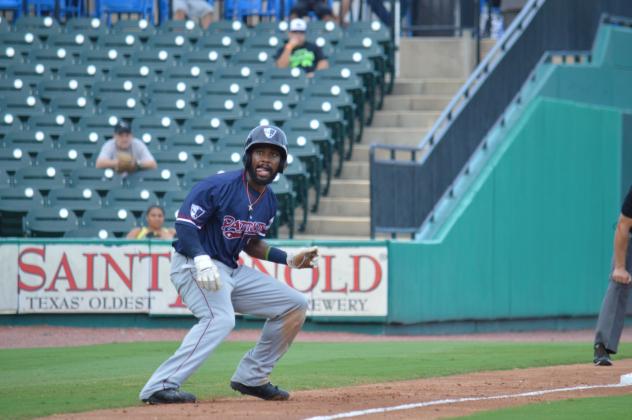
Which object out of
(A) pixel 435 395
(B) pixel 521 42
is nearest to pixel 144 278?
(B) pixel 521 42

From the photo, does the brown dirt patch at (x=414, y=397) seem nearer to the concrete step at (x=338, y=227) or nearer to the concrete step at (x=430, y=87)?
the concrete step at (x=338, y=227)

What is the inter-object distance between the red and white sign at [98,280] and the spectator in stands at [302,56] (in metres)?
4.72

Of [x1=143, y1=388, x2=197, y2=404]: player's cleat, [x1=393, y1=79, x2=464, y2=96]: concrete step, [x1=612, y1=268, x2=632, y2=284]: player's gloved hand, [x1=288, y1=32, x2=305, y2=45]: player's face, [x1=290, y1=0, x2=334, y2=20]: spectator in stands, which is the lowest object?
[x1=143, y1=388, x2=197, y2=404]: player's cleat

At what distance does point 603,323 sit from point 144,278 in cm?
715

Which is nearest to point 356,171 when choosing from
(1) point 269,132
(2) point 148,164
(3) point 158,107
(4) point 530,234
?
(4) point 530,234

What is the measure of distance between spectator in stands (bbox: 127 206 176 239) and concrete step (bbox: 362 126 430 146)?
164 inches

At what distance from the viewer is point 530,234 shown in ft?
59.3

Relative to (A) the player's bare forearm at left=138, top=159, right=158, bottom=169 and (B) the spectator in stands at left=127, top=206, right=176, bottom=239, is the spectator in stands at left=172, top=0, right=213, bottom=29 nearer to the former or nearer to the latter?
(A) the player's bare forearm at left=138, top=159, right=158, bottom=169

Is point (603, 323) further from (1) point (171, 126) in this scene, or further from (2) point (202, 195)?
(1) point (171, 126)

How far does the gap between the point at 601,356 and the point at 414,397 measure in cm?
273

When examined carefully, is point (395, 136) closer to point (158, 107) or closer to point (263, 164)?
point (158, 107)

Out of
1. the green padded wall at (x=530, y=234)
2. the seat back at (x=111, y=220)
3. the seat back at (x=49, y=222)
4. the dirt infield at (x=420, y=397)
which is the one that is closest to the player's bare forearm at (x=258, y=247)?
the dirt infield at (x=420, y=397)

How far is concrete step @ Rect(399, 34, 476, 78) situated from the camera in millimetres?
21844

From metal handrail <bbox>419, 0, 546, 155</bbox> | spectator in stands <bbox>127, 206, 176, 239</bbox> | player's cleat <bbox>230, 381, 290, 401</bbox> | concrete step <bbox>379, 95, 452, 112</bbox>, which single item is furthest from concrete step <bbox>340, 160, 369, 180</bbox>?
player's cleat <bbox>230, 381, 290, 401</bbox>
